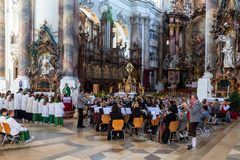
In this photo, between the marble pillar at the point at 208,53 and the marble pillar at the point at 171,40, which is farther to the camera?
the marble pillar at the point at 171,40

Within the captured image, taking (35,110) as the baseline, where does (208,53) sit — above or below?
above

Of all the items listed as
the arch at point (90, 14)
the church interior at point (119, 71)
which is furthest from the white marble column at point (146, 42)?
the arch at point (90, 14)

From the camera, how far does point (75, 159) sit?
7906 millimetres

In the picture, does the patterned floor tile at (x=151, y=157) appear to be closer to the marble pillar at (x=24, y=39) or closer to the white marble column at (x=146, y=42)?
the marble pillar at (x=24, y=39)

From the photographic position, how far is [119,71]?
30.8 meters

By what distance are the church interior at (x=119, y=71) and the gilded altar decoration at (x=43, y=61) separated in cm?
6

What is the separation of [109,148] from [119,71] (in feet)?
71.3

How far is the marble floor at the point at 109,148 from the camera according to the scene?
826 centimetres

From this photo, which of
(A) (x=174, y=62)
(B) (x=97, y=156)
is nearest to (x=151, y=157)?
(B) (x=97, y=156)

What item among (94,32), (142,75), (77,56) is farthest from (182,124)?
(142,75)

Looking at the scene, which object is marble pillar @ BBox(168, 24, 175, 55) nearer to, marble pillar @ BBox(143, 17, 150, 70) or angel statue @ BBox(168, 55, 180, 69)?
angel statue @ BBox(168, 55, 180, 69)

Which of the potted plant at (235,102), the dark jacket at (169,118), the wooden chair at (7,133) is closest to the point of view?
the wooden chair at (7,133)

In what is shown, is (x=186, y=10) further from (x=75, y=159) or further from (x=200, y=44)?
(x=75, y=159)

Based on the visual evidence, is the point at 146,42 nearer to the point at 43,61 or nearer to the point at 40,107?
the point at 43,61
